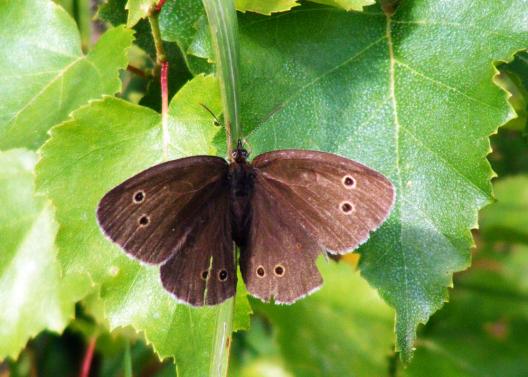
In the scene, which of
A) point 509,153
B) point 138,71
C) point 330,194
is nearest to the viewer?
point 330,194

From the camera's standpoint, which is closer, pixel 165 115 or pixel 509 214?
pixel 165 115

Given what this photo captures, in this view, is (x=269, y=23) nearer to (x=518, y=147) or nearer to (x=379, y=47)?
(x=379, y=47)

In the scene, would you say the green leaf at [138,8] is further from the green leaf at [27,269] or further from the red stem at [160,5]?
the green leaf at [27,269]

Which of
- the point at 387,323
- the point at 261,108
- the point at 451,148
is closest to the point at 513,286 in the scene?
the point at 387,323

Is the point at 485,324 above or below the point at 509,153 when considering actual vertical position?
below

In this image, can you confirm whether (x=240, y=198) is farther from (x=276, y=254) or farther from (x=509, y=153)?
(x=509, y=153)

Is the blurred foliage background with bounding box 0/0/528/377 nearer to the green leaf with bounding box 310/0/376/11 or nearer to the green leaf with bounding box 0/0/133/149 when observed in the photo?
the green leaf with bounding box 0/0/133/149

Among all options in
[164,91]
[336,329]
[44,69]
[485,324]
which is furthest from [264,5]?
[485,324]

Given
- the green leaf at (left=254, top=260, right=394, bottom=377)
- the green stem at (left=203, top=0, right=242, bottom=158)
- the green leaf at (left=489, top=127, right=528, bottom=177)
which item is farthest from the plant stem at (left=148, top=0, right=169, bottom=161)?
the green leaf at (left=489, top=127, right=528, bottom=177)
